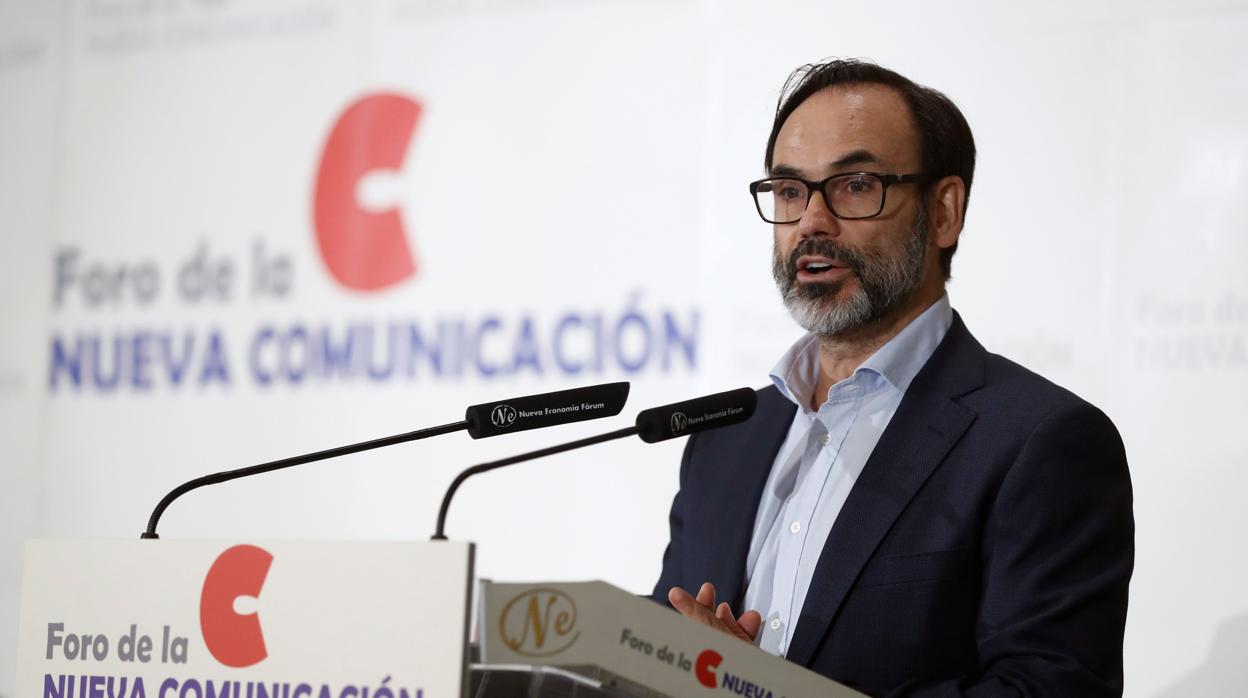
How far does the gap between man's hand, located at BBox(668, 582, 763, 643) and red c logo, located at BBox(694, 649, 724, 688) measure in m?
0.28

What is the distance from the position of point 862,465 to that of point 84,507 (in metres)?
3.44

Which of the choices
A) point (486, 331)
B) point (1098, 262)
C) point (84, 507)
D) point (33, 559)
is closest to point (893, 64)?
point (1098, 262)

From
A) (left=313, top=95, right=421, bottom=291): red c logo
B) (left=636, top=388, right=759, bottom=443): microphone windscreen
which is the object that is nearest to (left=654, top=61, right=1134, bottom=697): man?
(left=636, top=388, right=759, bottom=443): microphone windscreen

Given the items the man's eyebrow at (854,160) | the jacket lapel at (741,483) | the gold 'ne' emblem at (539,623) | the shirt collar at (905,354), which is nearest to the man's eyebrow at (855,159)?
the man's eyebrow at (854,160)

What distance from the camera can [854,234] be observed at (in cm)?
237

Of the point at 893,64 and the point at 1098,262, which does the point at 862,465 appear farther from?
the point at 893,64

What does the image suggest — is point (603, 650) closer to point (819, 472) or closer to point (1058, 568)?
point (1058, 568)

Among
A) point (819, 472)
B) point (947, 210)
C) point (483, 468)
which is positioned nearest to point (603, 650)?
point (483, 468)

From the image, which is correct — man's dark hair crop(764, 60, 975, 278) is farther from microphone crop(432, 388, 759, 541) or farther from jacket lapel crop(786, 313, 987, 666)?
microphone crop(432, 388, 759, 541)

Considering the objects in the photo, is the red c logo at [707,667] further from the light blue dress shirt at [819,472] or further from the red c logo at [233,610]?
the light blue dress shirt at [819,472]

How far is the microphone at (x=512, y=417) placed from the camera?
1688 millimetres

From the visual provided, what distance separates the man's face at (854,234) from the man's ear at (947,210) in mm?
55

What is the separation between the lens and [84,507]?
4.62 m

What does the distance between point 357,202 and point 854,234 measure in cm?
237
